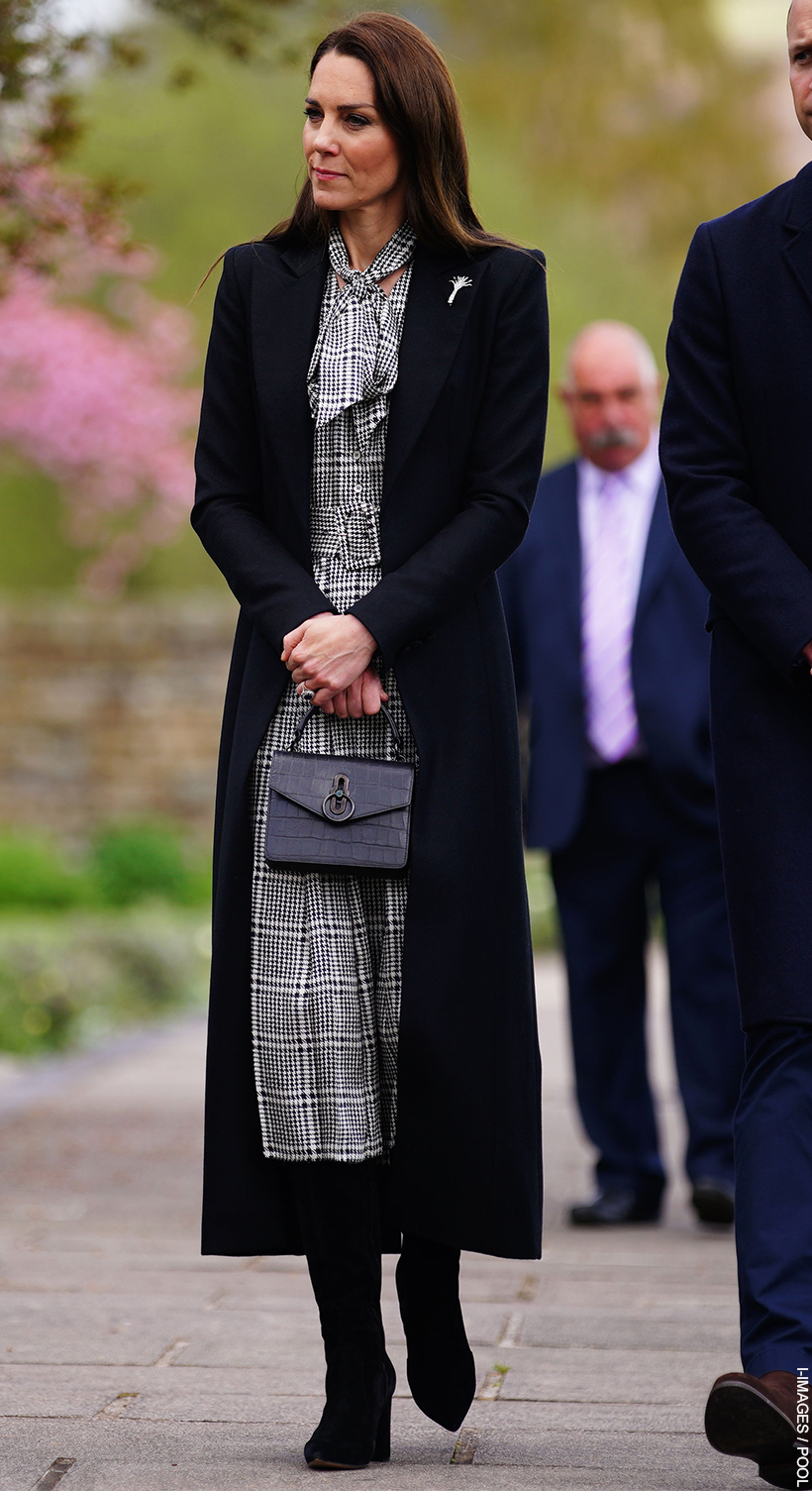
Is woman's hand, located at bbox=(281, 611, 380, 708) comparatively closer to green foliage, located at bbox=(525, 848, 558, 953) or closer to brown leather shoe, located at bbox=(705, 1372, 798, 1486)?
brown leather shoe, located at bbox=(705, 1372, 798, 1486)

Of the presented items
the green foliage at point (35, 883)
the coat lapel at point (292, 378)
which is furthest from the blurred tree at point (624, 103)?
the coat lapel at point (292, 378)

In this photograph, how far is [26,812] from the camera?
56.7 ft

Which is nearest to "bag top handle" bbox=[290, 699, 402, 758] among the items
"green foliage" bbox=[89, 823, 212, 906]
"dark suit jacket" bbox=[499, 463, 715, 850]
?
"dark suit jacket" bbox=[499, 463, 715, 850]

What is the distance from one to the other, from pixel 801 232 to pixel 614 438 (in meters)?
2.57

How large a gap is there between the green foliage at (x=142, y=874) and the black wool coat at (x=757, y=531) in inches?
435

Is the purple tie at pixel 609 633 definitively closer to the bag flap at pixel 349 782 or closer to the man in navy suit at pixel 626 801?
the man in navy suit at pixel 626 801

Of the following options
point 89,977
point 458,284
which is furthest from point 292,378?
point 89,977

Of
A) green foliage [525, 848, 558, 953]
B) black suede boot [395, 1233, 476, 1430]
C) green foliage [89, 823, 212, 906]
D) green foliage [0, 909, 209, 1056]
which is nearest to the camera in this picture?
black suede boot [395, 1233, 476, 1430]

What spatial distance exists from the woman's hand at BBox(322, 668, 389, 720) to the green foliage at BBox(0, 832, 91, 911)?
34.8ft

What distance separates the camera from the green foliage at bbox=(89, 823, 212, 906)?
545 inches

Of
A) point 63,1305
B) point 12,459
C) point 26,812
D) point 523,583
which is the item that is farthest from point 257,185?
point 63,1305

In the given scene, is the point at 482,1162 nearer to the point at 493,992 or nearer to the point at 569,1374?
the point at 493,992

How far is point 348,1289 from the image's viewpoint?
2.93 m

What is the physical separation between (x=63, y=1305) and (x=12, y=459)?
17.3 metres
